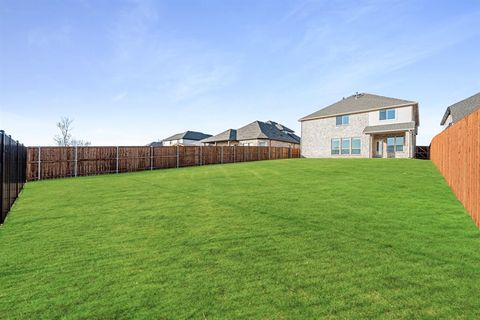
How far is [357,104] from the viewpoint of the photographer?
29.1 m

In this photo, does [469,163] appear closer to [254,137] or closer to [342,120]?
[342,120]

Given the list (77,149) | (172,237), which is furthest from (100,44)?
(172,237)

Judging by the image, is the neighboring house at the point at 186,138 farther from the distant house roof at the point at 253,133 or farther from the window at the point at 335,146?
the window at the point at 335,146

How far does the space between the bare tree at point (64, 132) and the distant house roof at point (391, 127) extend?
51.1 metres

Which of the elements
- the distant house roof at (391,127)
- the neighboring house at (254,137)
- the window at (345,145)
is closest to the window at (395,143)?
the distant house roof at (391,127)

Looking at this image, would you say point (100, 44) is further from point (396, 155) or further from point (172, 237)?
point (396, 155)

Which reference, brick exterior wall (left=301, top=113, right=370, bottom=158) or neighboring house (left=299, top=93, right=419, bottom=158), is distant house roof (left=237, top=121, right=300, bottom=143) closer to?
brick exterior wall (left=301, top=113, right=370, bottom=158)

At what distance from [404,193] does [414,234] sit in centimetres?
399

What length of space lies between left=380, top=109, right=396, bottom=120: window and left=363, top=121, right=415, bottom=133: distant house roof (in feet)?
2.69

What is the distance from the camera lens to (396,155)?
84.7 feet

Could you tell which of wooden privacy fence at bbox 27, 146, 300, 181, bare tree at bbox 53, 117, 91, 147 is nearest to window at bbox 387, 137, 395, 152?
wooden privacy fence at bbox 27, 146, 300, 181

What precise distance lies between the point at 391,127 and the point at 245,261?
26.5 meters

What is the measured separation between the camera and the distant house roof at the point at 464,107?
24.0 metres

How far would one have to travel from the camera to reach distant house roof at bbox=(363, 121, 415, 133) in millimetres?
24356
